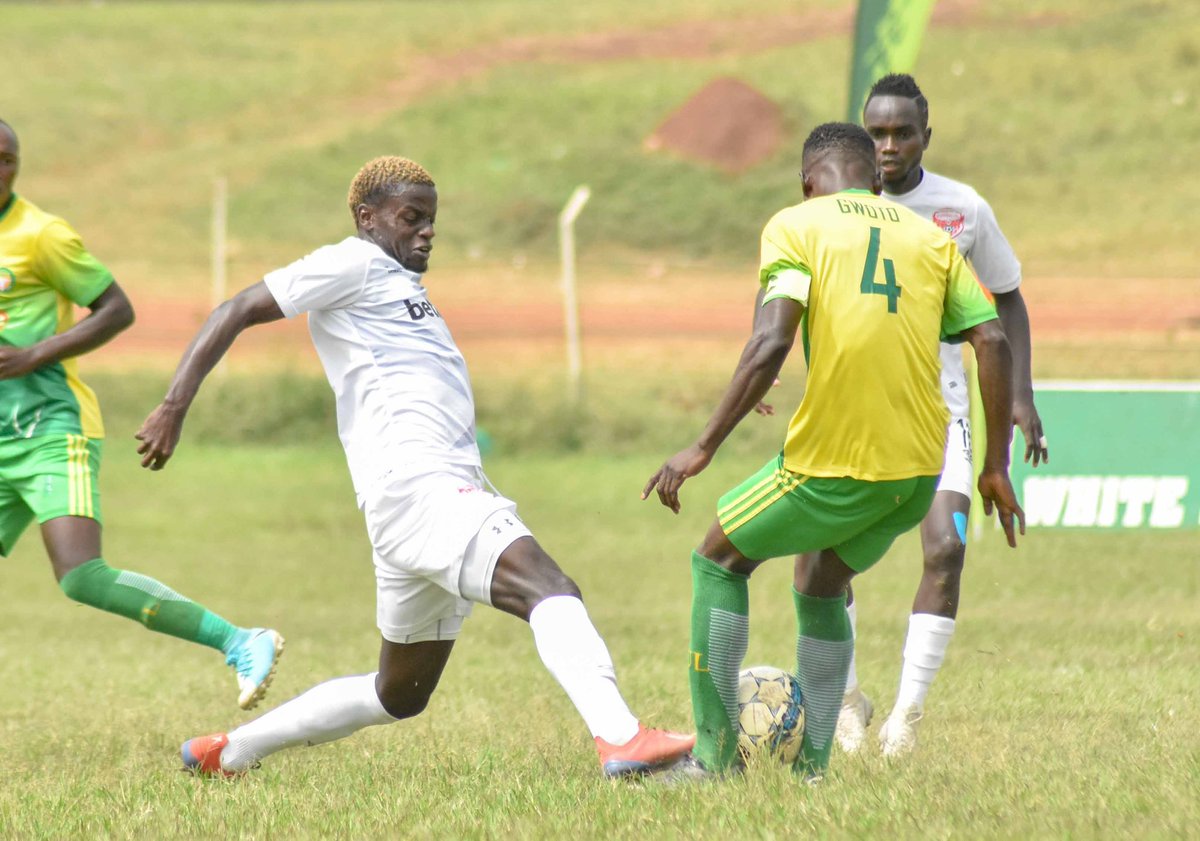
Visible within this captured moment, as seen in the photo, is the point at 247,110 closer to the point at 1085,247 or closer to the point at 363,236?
the point at 1085,247

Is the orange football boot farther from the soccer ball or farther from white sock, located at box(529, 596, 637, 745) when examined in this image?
the soccer ball

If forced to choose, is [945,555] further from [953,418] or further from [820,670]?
[820,670]

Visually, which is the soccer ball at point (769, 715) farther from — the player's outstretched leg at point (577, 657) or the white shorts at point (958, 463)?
the white shorts at point (958, 463)

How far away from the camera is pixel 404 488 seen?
5078 millimetres

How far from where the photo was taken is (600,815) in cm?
448

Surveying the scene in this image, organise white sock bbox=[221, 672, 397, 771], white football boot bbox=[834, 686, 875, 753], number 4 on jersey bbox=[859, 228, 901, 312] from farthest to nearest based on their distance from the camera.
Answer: white football boot bbox=[834, 686, 875, 753] < white sock bbox=[221, 672, 397, 771] < number 4 on jersey bbox=[859, 228, 901, 312]

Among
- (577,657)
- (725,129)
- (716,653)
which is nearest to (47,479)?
(577,657)

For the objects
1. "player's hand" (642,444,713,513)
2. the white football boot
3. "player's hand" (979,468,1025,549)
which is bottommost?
the white football boot

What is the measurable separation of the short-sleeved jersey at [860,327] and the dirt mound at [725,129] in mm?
30083

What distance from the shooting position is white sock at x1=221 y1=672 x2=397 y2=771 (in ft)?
18.7

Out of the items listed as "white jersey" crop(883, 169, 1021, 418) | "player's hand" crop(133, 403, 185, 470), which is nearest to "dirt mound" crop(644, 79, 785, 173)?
"white jersey" crop(883, 169, 1021, 418)

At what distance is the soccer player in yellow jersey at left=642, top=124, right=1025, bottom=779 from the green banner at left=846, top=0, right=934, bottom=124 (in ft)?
18.2

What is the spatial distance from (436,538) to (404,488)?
204 mm

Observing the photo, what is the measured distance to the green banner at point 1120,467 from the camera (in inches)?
493
